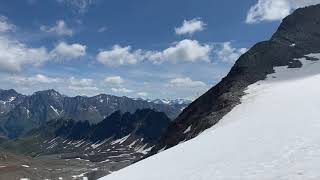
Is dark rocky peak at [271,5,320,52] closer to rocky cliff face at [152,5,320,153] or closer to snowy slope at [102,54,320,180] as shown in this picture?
rocky cliff face at [152,5,320,153]

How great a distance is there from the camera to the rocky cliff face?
84.2m

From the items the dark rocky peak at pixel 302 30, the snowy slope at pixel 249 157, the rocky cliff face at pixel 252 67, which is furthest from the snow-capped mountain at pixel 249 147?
the dark rocky peak at pixel 302 30

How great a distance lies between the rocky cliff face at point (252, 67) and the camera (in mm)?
84250

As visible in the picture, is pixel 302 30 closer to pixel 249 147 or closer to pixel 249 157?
pixel 249 147

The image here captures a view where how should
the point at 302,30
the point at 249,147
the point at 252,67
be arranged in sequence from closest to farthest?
the point at 249,147, the point at 252,67, the point at 302,30

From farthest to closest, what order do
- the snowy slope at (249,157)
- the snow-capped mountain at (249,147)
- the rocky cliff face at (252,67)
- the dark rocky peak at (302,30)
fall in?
the dark rocky peak at (302,30) < the rocky cliff face at (252,67) < the snow-capped mountain at (249,147) < the snowy slope at (249,157)

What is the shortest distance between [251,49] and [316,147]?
10630 centimetres

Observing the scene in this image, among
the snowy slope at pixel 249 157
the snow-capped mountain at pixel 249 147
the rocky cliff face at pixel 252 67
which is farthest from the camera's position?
the rocky cliff face at pixel 252 67

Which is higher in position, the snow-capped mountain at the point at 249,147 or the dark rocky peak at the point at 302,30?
the dark rocky peak at the point at 302,30

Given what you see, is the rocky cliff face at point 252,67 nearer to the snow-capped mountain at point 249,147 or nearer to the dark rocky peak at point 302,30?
the dark rocky peak at point 302,30

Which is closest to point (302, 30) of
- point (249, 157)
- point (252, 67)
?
point (252, 67)

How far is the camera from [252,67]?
115125 mm

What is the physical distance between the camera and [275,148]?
1077 inches

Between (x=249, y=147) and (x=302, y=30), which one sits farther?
(x=302, y=30)
